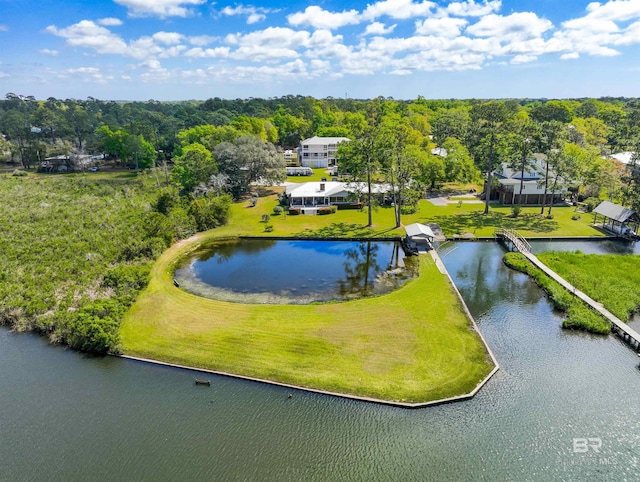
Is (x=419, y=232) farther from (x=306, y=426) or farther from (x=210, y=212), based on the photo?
(x=306, y=426)

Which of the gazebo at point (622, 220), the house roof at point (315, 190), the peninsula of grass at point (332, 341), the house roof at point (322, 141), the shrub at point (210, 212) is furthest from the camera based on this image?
the house roof at point (322, 141)

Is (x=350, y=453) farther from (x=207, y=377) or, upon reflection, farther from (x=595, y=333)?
(x=595, y=333)

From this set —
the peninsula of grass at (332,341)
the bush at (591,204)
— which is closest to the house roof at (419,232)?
the peninsula of grass at (332,341)

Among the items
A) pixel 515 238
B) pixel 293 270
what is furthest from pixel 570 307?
pixel 293 270

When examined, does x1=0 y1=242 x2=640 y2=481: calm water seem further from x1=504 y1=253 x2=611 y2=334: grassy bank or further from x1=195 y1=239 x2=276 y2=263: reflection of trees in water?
x1=195 y1=239 x2=276 y2=263: reflection of trees in water

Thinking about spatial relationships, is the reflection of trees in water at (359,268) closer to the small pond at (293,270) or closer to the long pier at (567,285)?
the small pond at (293,270)
